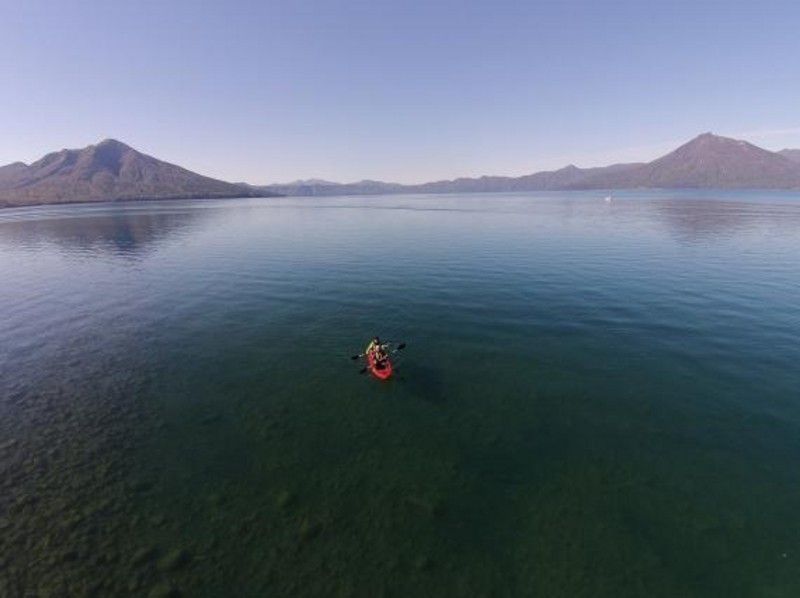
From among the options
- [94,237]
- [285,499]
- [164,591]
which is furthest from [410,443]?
[94,237]

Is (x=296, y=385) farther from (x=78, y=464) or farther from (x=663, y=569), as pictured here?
(x=663, y=569)

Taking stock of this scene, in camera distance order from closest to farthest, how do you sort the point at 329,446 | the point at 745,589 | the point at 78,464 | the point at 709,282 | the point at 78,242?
the point at 745,589, the point at 78,464, the point at 329,446, the point at 709,282, the point at 78,242

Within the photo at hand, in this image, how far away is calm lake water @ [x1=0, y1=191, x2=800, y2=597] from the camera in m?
16.0

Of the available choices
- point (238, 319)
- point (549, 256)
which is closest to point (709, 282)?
point (549, 256)

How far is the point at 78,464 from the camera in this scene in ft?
70.5

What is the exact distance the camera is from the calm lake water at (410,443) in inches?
632

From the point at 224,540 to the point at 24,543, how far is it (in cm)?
822

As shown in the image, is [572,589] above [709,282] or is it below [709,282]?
below

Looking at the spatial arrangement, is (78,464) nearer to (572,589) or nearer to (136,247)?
(572,589)

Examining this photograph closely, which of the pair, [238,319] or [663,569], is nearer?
[663,569]

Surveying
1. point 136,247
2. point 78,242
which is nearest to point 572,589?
point 136,247

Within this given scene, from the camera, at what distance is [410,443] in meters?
23.2

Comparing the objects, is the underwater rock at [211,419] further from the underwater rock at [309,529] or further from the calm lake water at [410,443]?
the underwater rock at [309,529]

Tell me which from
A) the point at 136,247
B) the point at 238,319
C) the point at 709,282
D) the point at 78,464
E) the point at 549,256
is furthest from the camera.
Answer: the point at 136,247
